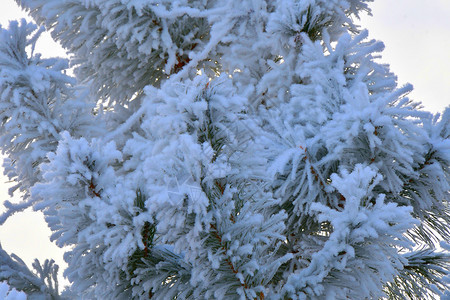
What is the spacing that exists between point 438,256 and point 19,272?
2.92 metres

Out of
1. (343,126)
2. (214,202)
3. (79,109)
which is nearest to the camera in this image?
(214,202)

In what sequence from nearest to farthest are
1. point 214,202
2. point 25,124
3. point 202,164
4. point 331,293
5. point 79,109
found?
point 202,164
point 214,202
point 331,293
point 25,124
point 79,109

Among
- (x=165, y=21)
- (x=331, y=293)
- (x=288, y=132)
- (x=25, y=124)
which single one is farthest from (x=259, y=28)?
(x=331, y=293)

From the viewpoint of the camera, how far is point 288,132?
2.73 metres

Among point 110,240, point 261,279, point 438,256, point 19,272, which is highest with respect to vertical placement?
point 110,240

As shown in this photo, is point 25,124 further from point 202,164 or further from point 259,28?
point 259,28

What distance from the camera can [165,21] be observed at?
12.6 feet

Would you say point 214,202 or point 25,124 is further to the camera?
point 25,124

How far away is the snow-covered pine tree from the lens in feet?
5.11

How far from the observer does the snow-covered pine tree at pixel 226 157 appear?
1.56 meters

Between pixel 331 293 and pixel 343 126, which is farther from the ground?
pixel 343 126

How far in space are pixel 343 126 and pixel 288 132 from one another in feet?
1.28

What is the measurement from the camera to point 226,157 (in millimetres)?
1583

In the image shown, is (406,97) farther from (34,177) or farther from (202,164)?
(34,177)
